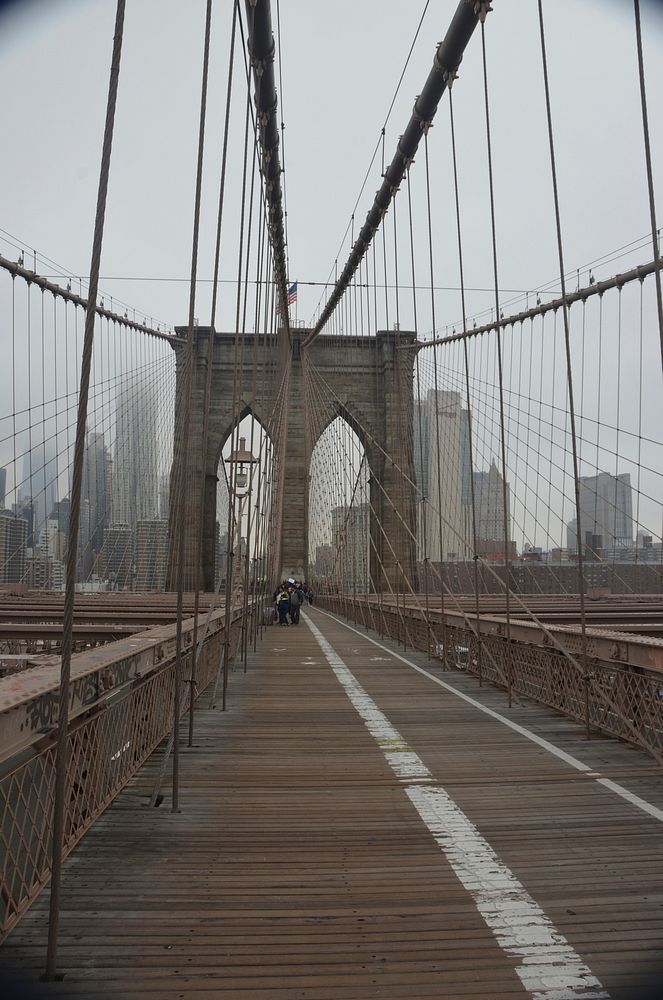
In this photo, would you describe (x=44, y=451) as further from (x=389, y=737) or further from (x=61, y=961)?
(x=61, y=961)

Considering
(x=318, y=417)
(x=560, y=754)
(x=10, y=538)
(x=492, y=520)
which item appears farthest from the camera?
(x=318, y=417)

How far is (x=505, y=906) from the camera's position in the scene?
6.86ft

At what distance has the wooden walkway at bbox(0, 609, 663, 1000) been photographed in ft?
5.68

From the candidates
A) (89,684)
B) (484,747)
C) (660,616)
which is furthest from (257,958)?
(660,616)

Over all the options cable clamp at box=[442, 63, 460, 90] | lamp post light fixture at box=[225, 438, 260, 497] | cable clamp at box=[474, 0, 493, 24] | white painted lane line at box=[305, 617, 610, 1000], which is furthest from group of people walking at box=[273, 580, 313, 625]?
white painted lane line at box=[305, 617, 610, 1000]

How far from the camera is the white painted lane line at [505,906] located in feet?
5.53

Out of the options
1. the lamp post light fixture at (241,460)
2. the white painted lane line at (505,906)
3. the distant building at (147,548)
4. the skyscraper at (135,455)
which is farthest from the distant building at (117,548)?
the white painted lane line at (505,906)

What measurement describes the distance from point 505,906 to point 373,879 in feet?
1.31

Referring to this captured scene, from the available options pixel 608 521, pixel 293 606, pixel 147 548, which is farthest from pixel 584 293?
pixel 147 548

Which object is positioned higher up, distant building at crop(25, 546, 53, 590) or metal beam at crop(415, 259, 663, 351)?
metal beam at crop(415, 259, 663, 351)

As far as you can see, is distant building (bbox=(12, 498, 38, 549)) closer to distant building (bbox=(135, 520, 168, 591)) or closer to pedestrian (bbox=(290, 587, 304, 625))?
pedestrian (bbox=(290, 587, 304, 625))

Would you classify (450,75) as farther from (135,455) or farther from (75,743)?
(135,455)

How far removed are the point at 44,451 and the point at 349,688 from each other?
15.3m

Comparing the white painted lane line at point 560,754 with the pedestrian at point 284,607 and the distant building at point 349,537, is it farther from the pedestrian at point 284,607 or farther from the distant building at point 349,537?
the distant building at point 349,537
